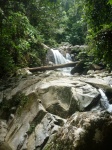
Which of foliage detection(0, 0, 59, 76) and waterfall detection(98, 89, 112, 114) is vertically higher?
foliage detection(0, 0, 59, 76)

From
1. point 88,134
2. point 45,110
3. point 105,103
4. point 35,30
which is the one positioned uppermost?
point 35,30

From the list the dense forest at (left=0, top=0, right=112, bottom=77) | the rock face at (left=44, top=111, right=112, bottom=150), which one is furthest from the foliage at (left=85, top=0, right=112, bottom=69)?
the rock face at (left=44, top=111, right=112, bottom=150)

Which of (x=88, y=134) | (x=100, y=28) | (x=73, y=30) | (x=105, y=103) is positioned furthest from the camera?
(x=73, y=30)

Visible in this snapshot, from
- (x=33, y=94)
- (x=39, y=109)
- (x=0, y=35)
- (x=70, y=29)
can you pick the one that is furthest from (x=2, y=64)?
(x=70, y=29)

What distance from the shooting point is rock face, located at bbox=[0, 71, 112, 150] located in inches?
200

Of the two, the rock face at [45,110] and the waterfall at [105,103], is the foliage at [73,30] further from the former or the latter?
the waterfall at [105,103]

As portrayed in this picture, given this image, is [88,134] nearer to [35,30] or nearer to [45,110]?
[45,110]

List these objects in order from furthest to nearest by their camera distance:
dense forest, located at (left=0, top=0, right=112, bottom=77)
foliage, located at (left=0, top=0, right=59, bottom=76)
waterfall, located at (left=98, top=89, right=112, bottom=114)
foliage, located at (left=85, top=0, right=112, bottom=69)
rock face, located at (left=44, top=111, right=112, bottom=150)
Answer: foliage, located at (left=0, top=0, right=59, bottom=76) → waterfall, located at (left=98, top=89, right=112, bottom=114) → dense forest, located at (left=0, top=0, right=112, bottom=77) → foliage, located at (left=85, top=0, right=112, bottom=69) → rock face, located at (left=44, top=111, right=112, bottom=150)

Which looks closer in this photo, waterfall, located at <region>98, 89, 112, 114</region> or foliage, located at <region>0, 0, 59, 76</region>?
waterfall, located at <region>98, 89, 112, 114</region>

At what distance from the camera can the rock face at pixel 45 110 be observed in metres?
5.09

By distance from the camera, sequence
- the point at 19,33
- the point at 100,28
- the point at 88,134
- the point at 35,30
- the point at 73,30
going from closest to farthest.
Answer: the point at 88,134 → the point at 100,28 → the point at 19,33 → the point at 35,30 → the point at 73,30

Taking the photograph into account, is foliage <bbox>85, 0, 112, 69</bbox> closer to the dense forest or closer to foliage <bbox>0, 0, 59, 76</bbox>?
the dense forest

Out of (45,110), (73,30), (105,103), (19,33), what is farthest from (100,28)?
(73,30)

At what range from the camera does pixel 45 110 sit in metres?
7.49
